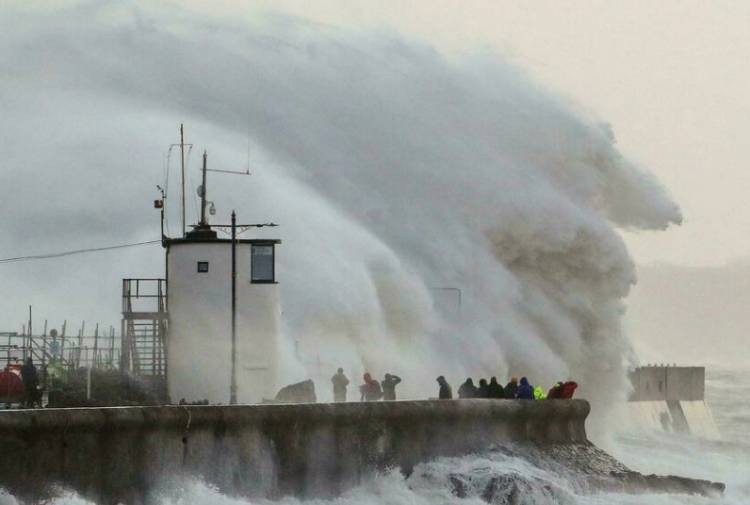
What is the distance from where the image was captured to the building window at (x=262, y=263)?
29.6 meters

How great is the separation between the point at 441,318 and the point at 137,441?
64.9ft

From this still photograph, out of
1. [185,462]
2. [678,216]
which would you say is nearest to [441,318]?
[678,216]

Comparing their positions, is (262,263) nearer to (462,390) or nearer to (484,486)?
(462,390)

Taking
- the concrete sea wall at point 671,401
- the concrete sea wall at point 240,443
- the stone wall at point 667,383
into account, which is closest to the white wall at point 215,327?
the concrete sea wall at point 240,443

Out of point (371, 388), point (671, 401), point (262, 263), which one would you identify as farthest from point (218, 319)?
point (671, 401)

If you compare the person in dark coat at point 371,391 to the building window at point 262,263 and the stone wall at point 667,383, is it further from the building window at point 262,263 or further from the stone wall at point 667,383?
the stone wall at point 667,383

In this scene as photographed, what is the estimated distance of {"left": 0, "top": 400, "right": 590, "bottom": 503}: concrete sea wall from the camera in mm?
21219

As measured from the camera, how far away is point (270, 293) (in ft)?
97.1

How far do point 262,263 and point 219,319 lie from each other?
1.20m

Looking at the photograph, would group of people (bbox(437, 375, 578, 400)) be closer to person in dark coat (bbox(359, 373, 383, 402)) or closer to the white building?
person in dark coat (bbox(359, 373, 383, 402))

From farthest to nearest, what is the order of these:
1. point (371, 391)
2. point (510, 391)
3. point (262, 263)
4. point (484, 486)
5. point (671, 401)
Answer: point (671, 401) → point (510, 391) → point (371, 391) → point (262, 263) → point (484, 486)

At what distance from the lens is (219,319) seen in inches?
A: 1147

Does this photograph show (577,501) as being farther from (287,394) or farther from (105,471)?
(105,471)

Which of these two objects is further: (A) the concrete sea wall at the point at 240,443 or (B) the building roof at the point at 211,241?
(B) the building roof at the point at 211,241
